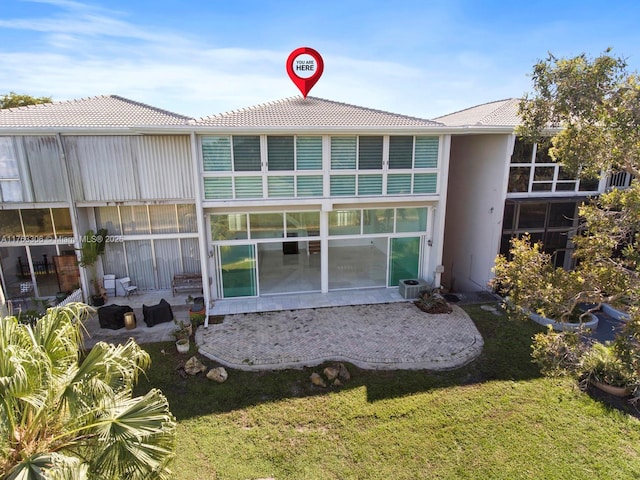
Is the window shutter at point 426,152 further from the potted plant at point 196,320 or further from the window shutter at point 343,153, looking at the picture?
the potted plant at point 196,320

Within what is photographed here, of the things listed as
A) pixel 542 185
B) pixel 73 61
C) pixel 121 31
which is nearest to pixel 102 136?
pixel 73 61

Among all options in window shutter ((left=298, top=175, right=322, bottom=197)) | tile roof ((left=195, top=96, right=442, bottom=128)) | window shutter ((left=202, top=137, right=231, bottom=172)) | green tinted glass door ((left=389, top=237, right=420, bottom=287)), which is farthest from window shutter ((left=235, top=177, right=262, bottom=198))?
green tinted glass door ((left=389, top=237, right=420, bottom=287))

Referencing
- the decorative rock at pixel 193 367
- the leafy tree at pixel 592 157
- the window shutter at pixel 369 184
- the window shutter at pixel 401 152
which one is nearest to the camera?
the leafy tree at pixel 592 157

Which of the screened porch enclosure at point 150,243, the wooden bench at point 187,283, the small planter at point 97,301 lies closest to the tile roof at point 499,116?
the screened porch enclosure at point 150,243

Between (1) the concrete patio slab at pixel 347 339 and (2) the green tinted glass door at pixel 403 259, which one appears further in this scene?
(2) the green tinted glass door at pixel 403 259

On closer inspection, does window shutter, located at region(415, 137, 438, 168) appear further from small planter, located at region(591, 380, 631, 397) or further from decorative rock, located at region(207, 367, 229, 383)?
decorative rock, located at region(207, 367, 229, 383)

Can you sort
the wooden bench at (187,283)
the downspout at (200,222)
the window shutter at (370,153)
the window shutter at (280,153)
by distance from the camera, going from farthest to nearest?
the wooden bench at (187,283)
the window shutter at (370,153)
the window shutter at (280,153)
the downspout at (200,222)
